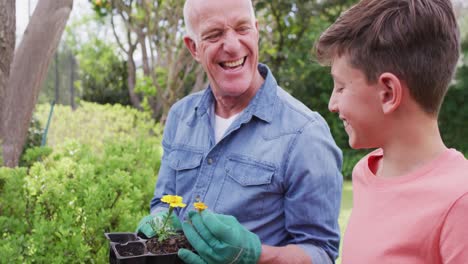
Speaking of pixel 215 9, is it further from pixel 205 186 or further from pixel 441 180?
pixel 441 180

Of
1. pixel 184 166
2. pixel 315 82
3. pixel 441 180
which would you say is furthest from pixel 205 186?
pixel 315 82

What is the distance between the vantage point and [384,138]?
152 centimetres

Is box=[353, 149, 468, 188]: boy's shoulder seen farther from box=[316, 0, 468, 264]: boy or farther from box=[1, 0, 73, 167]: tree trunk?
box=[1, 0, 73, 167]: tree trunk

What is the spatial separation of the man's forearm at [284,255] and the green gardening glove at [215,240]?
4.0 inches

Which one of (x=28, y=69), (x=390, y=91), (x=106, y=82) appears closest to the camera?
(x=390, y=91)

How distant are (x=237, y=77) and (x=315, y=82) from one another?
11529 millimetres

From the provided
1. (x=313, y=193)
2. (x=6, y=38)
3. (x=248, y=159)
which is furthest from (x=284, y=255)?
(x=6, y=38)

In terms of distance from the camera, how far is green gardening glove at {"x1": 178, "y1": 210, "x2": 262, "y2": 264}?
1754mm

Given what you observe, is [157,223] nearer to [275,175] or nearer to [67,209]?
[275,175]

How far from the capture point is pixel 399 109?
1455 mm

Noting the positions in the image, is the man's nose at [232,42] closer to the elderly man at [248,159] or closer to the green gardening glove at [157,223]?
the elderly man at [248,159]

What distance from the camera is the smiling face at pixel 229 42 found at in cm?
225

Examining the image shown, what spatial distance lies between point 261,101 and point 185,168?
410mm

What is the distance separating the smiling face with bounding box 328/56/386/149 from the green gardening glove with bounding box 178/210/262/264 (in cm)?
48
